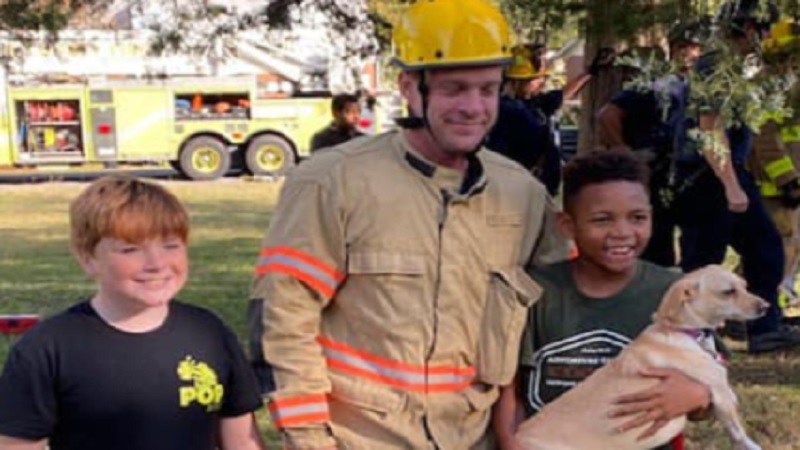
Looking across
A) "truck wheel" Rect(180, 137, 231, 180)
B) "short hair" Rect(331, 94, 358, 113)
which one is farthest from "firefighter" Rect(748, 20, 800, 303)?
"truck wheel" Rect(180, 137, 231, 180)

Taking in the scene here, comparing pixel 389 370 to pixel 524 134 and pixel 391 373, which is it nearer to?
pixel 391 373

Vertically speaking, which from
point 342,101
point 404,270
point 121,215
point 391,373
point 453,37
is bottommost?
point 391,373

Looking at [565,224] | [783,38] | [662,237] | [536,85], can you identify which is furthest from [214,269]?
[565,224]

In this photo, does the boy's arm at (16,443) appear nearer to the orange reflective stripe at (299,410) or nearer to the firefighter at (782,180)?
the orange reflective stripe at (299,410)

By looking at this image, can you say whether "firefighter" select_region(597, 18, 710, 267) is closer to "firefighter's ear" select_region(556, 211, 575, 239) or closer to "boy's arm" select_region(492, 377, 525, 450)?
"firefighter's ear" select_region(556, 211, 575, 239)

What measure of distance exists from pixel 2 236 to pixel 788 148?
34.7 ft

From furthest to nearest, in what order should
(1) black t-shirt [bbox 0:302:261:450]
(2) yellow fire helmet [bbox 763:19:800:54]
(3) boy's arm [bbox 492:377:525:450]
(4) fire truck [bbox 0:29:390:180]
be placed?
1. (4) fire truck [bbox 0:29:390:180]
2. (2) yellow fire helmet [bbox 763:19:800:54]
3. (3) boy's arm [bbox 492:377:525:450]
4. (1) black t-shirt [bbox 0:302:261:450]

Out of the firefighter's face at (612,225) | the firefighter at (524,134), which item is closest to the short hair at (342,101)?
the firefighter at (524,134)

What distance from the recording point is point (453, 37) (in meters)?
2.50

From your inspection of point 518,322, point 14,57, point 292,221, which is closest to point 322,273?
point 292,221

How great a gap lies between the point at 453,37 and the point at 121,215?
809mm

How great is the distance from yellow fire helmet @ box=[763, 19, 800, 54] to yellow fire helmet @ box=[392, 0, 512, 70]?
4.53 feet

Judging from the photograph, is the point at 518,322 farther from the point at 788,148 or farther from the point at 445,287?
the point at 788,148

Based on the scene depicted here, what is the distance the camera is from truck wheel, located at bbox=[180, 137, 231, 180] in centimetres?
2412
